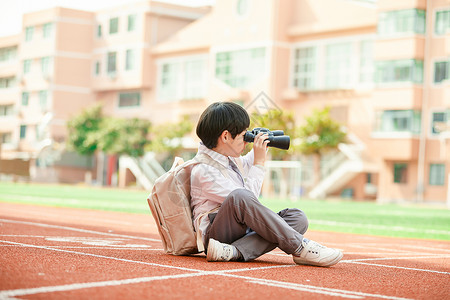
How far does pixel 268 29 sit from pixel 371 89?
7.87 metres

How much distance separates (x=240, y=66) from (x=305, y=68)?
15.6ft

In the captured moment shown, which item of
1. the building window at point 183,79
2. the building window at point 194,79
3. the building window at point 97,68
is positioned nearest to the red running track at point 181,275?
the building window at point 194,79

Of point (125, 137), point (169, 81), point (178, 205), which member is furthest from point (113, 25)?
point (178, 205)

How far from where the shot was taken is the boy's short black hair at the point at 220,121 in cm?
621

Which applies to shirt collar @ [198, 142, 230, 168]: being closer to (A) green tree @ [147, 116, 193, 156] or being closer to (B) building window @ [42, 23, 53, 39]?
(A) green tree @ [147, 116, 193, 156]

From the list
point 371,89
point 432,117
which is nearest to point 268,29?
point 371,89

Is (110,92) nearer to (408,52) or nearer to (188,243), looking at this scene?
(408,52)

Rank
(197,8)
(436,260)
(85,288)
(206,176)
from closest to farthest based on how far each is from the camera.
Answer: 1. (85,288)
2. (206,176)
3. (436,260)
4. (197,8)

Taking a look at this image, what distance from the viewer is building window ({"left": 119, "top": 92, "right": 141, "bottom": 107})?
61256mm

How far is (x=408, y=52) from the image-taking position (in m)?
42.7

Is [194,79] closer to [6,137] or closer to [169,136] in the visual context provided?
[169,136]

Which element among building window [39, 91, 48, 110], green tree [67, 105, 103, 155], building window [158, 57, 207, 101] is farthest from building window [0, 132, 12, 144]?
building window [158, 57, 207, 101]

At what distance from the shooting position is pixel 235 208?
6020 millimetres

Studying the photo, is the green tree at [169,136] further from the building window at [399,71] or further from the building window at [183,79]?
the building window at [399,71]
